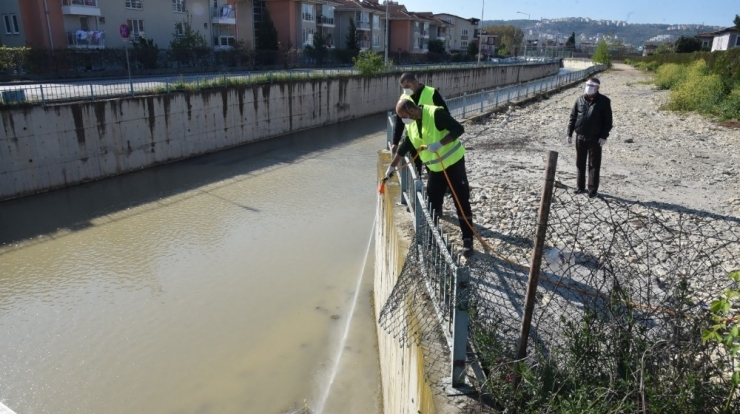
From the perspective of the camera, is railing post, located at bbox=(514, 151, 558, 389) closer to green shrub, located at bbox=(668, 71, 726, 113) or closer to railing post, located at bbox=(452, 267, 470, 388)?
railing post, located at bbox=(452, 267, 470, 388)

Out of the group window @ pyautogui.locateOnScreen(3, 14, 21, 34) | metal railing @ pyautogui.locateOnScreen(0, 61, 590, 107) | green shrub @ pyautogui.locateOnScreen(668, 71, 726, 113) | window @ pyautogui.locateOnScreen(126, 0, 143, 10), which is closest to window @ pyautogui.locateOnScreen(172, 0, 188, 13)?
window @ pyautogui.locateOnScreen(126, 0, 143, 10)

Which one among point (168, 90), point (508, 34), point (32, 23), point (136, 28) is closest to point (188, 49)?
point (136, 28)

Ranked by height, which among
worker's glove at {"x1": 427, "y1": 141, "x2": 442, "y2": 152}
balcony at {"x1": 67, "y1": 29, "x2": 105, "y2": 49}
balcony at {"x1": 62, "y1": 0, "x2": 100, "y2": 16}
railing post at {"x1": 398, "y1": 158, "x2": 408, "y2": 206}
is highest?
balcony at {"x1": 62, "y1": 0, "x2": 100, "y2": 16}

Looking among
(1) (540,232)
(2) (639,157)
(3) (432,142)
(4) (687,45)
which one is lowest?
(2) (639,157)

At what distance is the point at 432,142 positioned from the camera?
5406 millimetres

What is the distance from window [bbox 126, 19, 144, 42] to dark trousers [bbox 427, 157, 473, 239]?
32533mm

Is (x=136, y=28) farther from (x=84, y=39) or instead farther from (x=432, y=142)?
(x=432, y=142)

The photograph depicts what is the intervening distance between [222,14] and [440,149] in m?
39.1

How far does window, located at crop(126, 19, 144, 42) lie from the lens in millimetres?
33375

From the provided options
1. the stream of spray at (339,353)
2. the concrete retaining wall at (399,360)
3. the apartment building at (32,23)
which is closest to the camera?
the concrete retaining wall at (399,360)

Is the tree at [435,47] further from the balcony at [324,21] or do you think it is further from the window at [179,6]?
the window at [179,6]

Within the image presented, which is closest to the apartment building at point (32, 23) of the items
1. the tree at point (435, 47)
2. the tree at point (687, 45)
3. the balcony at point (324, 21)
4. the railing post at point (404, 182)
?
the balcony at point (324, 21)

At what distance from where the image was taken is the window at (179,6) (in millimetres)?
36428

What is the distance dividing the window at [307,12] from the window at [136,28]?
57.2 ft
